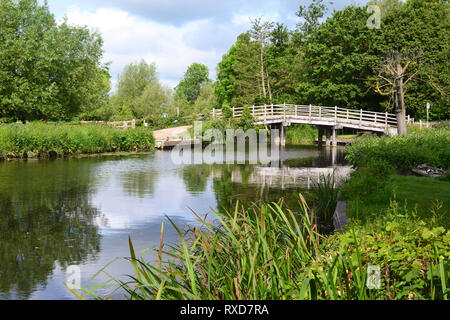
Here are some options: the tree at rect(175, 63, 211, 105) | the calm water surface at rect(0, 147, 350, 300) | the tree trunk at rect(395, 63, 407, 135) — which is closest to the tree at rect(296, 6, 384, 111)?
the tree trunk at rect(395, 63, 407, 135)

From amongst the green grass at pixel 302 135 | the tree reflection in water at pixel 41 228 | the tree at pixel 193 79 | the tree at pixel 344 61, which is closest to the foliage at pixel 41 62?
the tree reflection in water at pixel 41 228

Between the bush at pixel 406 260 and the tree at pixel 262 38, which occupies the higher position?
the tree at pixel 262 38

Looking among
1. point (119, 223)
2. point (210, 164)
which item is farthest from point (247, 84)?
point (119, 223)

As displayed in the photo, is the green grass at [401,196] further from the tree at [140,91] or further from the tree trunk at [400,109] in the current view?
the tree at [140,91]

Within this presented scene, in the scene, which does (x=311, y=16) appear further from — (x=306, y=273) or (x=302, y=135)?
(x=306, y=273)

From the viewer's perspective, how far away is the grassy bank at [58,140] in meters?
23.1

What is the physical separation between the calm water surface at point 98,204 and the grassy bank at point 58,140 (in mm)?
2038

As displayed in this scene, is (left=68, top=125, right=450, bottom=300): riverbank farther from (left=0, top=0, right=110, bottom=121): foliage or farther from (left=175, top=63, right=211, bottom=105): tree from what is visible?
(left=175, top=63, right=211, bottom=105): tree

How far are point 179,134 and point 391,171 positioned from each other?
24966 millimetres

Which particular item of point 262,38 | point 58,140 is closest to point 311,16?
point 262,38

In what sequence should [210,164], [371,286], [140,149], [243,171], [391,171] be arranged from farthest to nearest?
[140,149] → [210,164] → [243,171] → [391,171] → [371,286]

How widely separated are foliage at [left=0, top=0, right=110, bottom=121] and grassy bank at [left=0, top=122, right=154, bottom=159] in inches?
268

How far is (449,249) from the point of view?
392cm
